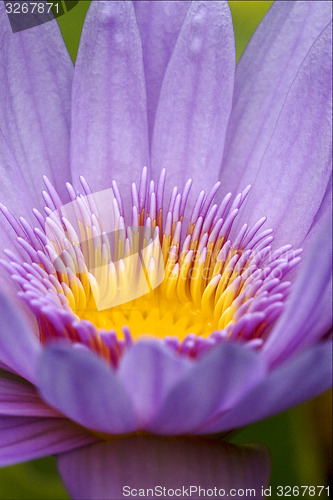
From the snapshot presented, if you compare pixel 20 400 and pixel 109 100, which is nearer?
pixel 20 400

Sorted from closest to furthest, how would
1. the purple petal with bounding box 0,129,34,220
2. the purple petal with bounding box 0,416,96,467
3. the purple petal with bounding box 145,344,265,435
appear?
the purple petal with bounding box 145,344,265,435 → the purple petal with bounding box 0,416,96,467 → the purple petal with bounding box 0,129,34,220

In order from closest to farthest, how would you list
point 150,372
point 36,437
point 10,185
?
point 150,372 < point 36,437 < point 10,185

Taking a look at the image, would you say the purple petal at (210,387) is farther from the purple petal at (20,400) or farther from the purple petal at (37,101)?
the purple petal at (37,101)

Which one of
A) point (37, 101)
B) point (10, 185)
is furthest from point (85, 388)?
point (37, 101)

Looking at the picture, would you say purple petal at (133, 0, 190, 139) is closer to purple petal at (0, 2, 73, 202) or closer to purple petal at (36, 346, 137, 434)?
purple petal at (0, 2, 73, 202)

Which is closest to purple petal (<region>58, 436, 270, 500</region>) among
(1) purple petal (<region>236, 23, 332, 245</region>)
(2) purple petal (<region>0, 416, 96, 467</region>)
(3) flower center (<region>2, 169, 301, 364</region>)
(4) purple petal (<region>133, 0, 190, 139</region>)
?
(2) purple petal (<region>0, 416, 96, 467</region>)

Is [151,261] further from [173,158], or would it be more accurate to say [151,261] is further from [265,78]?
[265,78]

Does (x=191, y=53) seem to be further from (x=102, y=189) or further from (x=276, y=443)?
(x=276, y=443)
